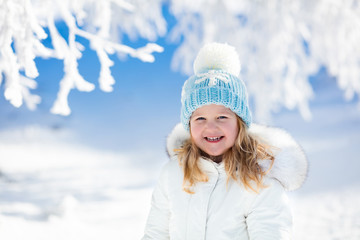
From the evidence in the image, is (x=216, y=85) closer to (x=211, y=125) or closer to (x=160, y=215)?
(x=211, y=125)

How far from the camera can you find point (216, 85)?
1.57 meters

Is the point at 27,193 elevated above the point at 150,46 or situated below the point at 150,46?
above

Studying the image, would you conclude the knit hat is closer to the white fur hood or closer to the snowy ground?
the white fur hood

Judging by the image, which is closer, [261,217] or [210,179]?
[261,217]

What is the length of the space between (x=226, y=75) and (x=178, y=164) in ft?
1.70

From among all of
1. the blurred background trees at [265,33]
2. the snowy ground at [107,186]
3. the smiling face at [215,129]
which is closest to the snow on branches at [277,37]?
the blurred background trees at [265,33]

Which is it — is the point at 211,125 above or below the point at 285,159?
above

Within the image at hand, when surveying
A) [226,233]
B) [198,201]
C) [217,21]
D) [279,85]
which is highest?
[217,21]

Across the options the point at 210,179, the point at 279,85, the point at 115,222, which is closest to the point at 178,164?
the point at 210,179

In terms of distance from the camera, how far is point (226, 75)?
163 cm

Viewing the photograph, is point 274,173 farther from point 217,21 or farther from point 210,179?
point 217,21

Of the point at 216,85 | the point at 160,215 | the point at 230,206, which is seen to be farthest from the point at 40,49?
the point at 230,206

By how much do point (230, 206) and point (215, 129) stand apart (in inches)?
14.1

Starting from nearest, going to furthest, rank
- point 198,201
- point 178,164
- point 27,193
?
point 198,201 < point 178,164 < point 27,193
